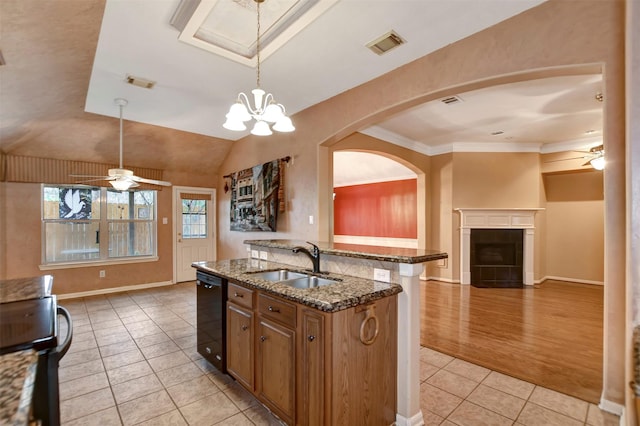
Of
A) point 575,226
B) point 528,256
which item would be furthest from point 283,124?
point 575,226

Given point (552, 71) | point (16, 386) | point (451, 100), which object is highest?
point (451, 100)

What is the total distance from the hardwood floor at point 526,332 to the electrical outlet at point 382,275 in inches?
64.0

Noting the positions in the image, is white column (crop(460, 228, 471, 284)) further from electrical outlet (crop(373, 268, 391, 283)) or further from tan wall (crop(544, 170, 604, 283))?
electrical outlet (crop(373, 268, 391, 283))

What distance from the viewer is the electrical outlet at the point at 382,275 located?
2063 mm

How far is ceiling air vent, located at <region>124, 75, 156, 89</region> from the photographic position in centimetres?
346

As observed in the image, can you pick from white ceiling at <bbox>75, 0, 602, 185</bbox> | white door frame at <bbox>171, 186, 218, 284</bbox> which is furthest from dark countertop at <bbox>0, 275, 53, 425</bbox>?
white door frame at <bbox>171, 186, 218, 284</bbox>

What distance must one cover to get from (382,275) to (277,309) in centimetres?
75

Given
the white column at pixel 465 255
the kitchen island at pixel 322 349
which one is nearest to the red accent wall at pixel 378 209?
the white column at pixel 465 255

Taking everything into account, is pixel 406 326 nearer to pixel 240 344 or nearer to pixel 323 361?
pixel 323 361

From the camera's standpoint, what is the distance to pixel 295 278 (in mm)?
2545

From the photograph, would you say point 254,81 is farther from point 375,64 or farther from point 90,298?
point 90,298

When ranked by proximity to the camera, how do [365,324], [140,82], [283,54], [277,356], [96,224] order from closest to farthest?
[365,324] < [277,356] < [283,54] < [140,82] < [96,224]

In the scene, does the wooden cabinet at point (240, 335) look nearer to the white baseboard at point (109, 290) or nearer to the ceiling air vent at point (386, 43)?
the ceiling air vent at point (386, 43)

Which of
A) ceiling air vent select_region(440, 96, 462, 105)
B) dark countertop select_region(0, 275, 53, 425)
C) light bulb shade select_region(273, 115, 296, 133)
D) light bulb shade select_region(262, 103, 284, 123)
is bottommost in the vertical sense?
dark countertop select_region(0, 275, 53, 425)
